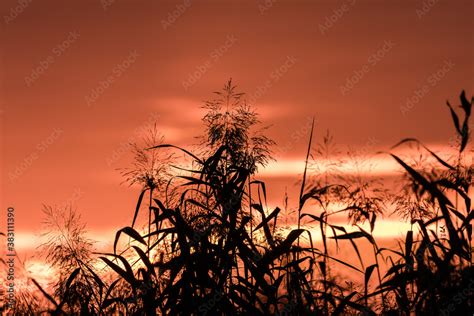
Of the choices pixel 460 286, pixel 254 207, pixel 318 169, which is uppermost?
pixel 318 169

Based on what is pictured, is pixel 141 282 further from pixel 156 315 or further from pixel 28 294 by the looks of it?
pixel 28 294

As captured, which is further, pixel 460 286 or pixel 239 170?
pixel 239 170

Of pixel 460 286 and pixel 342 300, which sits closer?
pixel 460 286

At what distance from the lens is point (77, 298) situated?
426 centimetres

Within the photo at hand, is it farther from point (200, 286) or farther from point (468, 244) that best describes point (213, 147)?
point (468, 244)

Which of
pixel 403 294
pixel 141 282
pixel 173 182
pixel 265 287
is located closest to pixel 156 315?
pixel 141 282

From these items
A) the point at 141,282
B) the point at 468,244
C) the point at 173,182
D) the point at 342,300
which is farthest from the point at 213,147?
the point at 468,244

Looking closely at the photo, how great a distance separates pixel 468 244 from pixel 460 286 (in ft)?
1.25

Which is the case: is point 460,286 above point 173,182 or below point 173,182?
below

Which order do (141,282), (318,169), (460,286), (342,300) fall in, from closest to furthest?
(460,286)
(342,300)
(141,282)
(318,169)

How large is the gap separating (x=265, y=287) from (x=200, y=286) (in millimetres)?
367

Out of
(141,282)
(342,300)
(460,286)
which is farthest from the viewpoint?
(141,282)

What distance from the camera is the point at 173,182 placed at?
4531mm

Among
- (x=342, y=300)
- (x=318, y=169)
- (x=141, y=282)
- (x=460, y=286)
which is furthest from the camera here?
(x=318, y=169)
